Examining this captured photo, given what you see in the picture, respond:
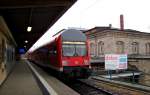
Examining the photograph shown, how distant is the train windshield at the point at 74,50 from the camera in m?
20.1

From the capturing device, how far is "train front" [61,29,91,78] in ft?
64.7

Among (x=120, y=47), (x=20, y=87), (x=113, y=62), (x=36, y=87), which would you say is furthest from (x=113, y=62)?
(x=120, y=47)

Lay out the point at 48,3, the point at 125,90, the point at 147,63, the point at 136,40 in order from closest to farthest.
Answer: the point at 48,3 < the point at 125,90 < the point at 147,63 < the point at 136,40

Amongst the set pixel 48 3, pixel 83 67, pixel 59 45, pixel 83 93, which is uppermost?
pixel 48 3

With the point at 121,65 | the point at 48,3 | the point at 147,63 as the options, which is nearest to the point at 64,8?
the point at 48,3

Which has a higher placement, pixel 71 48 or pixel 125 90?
pixel 71 48

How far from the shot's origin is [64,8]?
15.6 m

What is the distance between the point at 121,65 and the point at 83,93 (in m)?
7.54

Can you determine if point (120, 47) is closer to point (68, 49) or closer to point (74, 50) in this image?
point (74, 50)

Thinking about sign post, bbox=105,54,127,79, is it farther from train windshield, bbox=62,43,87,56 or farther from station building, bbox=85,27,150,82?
station building, bbox=85,27,150,82


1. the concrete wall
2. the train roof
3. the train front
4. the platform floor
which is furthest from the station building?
the platform floor

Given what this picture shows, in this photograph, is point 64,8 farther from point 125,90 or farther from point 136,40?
point 136,40

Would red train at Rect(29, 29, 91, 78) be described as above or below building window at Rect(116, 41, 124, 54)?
below

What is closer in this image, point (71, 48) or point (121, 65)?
point (71, 48)
